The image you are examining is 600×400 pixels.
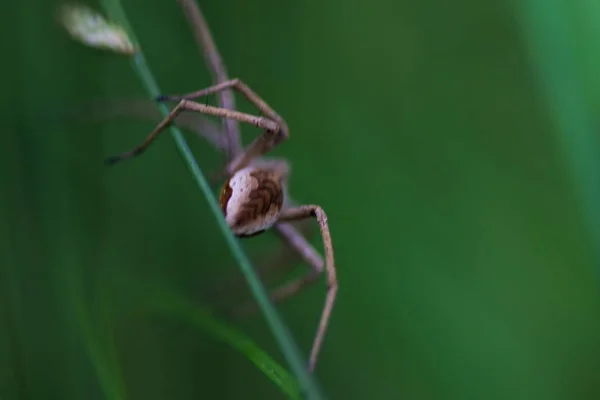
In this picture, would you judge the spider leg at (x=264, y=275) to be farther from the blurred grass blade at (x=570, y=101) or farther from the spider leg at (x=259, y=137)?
the blurred grass blade at (x=570, y=101)

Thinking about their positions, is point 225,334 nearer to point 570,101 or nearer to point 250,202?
point 250,202

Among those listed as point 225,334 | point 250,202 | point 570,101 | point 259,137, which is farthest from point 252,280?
point 570,101

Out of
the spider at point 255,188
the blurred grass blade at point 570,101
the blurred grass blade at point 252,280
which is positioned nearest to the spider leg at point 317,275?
the spider at point 255,188

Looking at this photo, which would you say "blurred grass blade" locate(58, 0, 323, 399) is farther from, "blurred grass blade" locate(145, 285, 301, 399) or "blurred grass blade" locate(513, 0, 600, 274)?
"blurred grass blade" locate(513, 0, 600, 274)

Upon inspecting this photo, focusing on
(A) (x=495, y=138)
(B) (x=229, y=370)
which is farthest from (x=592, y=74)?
(B) (x=229, y=370)

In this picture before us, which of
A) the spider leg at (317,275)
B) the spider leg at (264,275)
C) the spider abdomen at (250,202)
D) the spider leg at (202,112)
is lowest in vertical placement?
the spider leg at (264,275)
